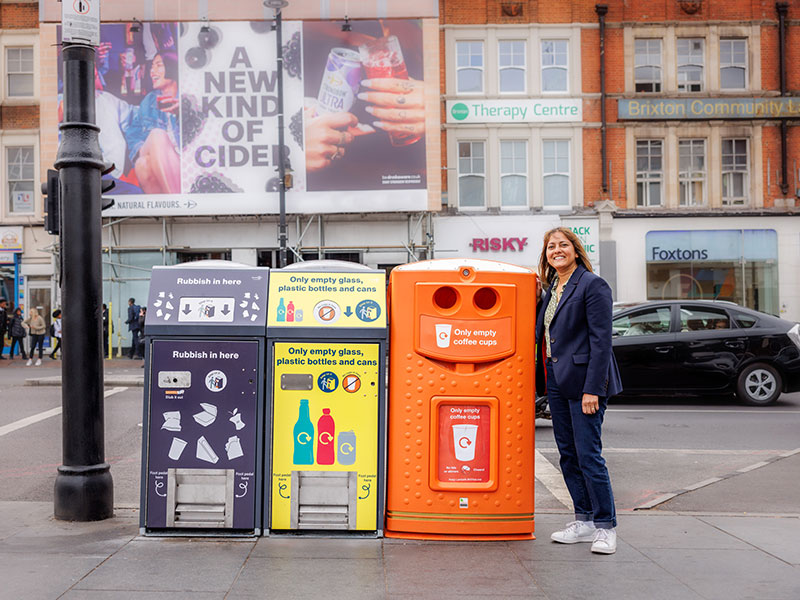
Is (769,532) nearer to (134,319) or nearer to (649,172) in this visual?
(134,319)

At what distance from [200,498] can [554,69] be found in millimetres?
22169

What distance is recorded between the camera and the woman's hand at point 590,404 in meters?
4.77

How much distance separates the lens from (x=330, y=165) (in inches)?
925

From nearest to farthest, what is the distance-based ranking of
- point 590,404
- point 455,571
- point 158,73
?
point 455,571
point 590,404
point 158,73

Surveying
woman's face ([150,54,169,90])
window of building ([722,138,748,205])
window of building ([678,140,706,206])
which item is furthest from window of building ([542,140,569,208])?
woman's face ([150,54,169,90])

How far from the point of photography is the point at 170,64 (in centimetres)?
2380

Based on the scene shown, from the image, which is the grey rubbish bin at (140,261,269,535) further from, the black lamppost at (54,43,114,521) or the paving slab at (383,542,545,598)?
the paving slab at (383,542,545,598)

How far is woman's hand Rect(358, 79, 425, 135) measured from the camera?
23.5 m

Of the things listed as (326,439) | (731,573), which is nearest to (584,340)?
(731,573)

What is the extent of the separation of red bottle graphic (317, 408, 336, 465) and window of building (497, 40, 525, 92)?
21.2 meters

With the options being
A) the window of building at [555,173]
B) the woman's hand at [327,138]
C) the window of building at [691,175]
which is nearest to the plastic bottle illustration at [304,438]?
the woman's hand at [327,138]

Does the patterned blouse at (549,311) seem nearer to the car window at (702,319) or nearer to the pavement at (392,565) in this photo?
the pavement at (392,565)

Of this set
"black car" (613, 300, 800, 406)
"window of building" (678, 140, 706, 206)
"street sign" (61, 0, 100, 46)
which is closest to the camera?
"street sign" (61, 0, 100, 46)

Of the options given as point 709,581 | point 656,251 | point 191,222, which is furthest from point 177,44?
point 709,581
